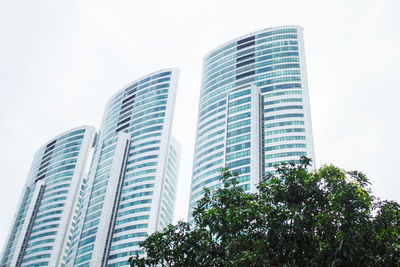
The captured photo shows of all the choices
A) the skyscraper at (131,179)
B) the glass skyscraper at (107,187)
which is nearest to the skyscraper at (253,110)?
the skyscraper at (131,179)

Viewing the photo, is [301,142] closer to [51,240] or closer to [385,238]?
[385,238]

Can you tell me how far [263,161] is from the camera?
315 feet

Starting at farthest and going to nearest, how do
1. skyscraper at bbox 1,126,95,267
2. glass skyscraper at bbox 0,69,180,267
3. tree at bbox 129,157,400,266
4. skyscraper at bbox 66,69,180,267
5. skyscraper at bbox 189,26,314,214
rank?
skyscraper at bbox 1,126,95,267 → glass skyscraper at bbox 0,69,180,267 → skyscraper at bbox 66,69,180,267 → skyscraper at bbox 189,26,314,214 → tree at bbox 129,157,400,266

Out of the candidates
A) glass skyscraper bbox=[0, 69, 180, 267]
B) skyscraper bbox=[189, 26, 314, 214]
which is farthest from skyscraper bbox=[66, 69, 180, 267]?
skyscraper bbox=[189, 26, 314, 214]

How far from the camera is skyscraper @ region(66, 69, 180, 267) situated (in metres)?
106

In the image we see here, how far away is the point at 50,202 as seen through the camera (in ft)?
468

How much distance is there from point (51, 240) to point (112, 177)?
34.8 m

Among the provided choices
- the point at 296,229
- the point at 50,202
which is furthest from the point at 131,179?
the point at 296,229

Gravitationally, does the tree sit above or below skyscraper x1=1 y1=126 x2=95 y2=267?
below

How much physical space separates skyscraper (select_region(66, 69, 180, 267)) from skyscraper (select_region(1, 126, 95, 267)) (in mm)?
14986

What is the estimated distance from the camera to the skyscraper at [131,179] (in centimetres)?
10588

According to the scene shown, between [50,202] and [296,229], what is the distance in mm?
136349

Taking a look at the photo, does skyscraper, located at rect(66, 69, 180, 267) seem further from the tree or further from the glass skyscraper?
the tree

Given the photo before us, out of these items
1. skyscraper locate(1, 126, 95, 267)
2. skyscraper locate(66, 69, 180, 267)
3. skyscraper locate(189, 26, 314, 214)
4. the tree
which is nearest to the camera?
the tree
